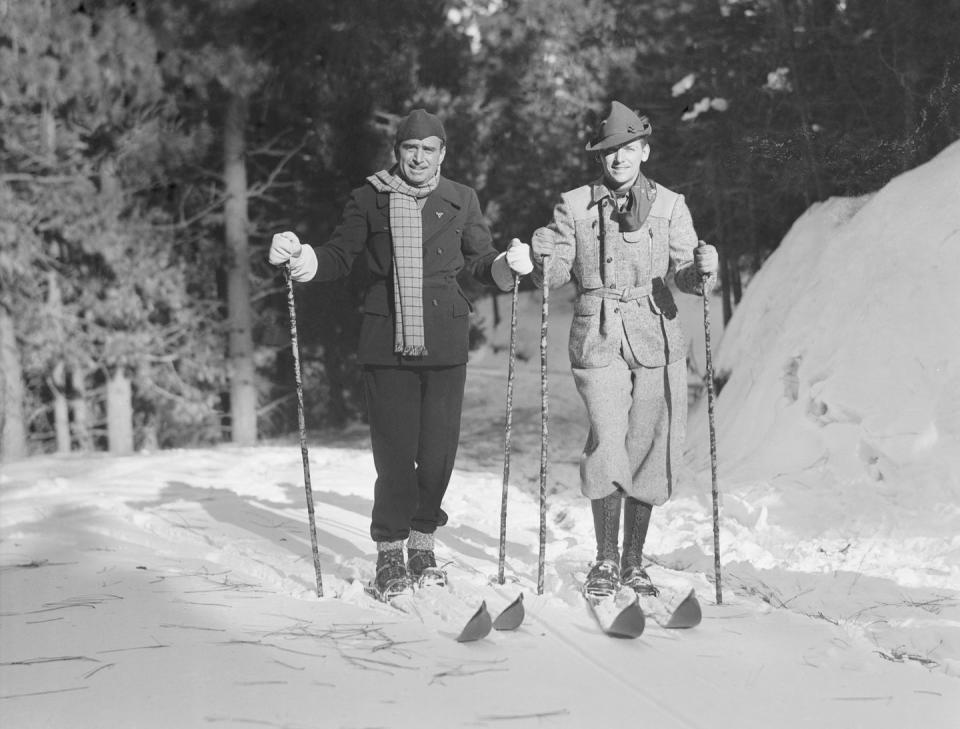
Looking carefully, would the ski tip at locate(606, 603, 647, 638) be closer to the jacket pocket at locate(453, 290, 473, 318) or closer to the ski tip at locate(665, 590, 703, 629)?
the ski tip at locate(665, 590, 703, 629)

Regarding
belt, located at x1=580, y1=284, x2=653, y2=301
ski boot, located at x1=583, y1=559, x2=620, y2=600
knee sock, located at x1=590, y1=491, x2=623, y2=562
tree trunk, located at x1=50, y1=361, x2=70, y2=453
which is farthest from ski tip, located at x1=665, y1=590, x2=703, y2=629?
tree trunk, located at x1=50, y1=361, x2=70, y2=453

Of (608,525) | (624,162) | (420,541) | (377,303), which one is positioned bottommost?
(420,541)

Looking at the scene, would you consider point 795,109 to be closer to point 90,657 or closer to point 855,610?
point 855,610

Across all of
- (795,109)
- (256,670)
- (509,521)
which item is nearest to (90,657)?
(256,670)

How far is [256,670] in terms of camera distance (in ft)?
12.6

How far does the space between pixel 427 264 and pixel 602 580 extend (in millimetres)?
1530

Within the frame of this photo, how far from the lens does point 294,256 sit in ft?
15.9

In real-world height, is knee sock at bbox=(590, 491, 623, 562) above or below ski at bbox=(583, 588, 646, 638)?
above

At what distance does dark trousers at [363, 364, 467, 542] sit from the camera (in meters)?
4.95

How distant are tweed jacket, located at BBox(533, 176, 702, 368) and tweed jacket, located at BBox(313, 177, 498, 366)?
1.35 ft

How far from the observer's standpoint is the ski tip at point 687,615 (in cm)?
434

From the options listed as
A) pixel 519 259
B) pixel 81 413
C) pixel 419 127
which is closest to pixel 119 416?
pixel 81 413

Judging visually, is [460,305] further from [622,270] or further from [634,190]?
[634,190]

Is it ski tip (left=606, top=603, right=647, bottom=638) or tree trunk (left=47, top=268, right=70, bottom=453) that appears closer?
ski tip (left=606, top=603, right=647, bottom=638)
